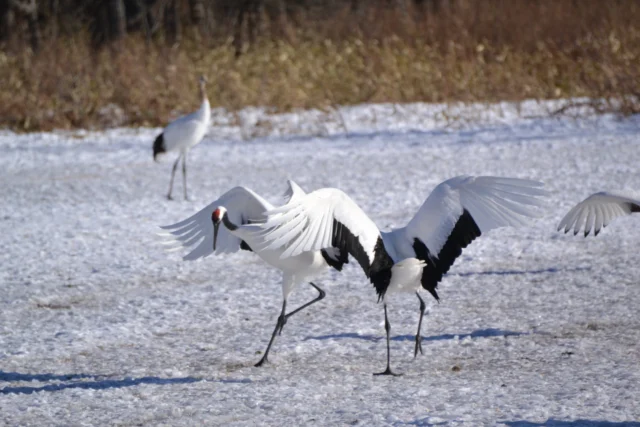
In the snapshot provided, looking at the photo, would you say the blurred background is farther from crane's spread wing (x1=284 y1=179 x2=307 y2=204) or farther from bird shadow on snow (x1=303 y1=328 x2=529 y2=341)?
crane's spread wing (x1=284 y1=179 x2=307 y2=204)

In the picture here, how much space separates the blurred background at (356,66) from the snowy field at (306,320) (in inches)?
157

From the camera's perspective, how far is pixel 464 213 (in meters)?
5.35

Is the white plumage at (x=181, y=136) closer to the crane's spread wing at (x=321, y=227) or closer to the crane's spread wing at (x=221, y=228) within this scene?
the crane's spread wing at (x=221, y=228)

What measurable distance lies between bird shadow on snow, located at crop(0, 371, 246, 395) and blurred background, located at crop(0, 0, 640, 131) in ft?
35.1

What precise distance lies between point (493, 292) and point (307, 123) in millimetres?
8976

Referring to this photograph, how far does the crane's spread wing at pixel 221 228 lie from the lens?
587cm

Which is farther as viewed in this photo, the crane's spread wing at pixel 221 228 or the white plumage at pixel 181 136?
the white plumage at pixel 181 136

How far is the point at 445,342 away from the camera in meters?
5.86

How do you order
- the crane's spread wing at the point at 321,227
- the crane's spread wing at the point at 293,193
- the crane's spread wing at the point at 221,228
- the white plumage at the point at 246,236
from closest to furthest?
the crane's spread wing at the point at 321,227 → the crane's spread wing at the point at 293,193 → the white plumage at the point at 246,236 → the crane's spread wing at the point at 221,228

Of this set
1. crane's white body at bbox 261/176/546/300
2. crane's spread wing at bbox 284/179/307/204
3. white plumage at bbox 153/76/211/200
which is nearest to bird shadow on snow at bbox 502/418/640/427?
crane's white body at bbox 261/176/546/300

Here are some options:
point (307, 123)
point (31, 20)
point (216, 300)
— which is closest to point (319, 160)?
point (307, 123)

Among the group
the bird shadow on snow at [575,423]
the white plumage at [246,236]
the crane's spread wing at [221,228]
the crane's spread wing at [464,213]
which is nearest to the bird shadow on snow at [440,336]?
the white plumage at [246,236]

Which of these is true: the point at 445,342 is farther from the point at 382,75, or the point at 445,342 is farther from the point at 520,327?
the point at 382,75

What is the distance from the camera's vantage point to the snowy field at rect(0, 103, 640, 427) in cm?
478
